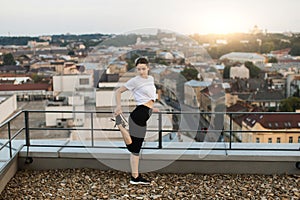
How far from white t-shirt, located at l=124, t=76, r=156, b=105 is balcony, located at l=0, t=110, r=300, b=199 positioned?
417mm

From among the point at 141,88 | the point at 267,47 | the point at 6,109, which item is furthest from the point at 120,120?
the point at 267,47

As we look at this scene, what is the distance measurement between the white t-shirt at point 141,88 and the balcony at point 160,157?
417 millimetres

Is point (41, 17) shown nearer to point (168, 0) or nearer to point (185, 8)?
point (168, 0)

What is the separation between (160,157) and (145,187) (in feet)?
1.23

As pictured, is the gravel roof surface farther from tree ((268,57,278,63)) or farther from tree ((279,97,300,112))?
tree ((268,57,278,63))

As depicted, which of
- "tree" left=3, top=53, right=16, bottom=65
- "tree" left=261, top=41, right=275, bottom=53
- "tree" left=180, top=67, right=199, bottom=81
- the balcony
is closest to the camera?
the balcony

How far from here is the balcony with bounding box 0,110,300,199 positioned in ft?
12.4

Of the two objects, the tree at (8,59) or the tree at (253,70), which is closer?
the tree at (8,59)

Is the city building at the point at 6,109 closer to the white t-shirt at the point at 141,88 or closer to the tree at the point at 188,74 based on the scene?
the tree at the point at 188,74

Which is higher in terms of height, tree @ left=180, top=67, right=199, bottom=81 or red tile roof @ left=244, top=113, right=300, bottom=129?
tree @ left=180, top=67, right=199, bottom=81

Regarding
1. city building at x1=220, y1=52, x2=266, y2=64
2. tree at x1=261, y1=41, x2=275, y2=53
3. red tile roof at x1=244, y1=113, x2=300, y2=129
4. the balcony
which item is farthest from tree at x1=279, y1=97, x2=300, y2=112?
tree at x1=261, y1=41, x2=275, y2=53

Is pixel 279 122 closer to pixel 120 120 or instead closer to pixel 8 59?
pixel 120 120

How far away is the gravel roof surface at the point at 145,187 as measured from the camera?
3416 mm

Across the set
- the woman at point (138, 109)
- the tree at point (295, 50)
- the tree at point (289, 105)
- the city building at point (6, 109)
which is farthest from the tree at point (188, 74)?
the tree at point (295, 50)
